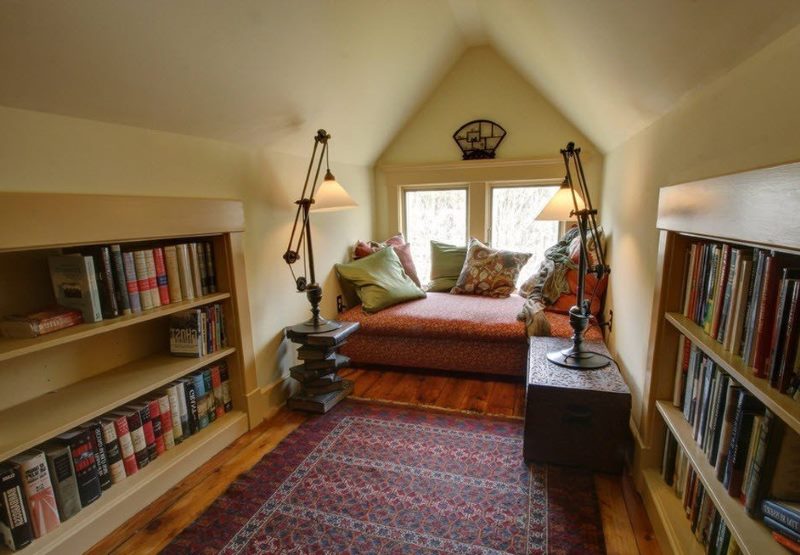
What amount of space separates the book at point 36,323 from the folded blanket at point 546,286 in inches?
94.5

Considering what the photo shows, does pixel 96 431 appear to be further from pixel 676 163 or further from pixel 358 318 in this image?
pixel 676 163

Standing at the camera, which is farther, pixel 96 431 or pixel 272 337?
pixel 272 337

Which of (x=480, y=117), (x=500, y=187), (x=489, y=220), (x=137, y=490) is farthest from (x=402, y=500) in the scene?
(x=480, y=117)

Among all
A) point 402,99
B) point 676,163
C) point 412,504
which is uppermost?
point 402,99

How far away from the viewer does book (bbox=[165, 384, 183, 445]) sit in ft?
6.26

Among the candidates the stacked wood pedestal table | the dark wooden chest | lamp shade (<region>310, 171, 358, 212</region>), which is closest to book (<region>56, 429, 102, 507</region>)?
the stacked wood pedestal table

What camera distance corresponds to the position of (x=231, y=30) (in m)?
1.56

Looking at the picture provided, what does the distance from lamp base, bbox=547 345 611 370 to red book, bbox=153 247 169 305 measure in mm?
1938

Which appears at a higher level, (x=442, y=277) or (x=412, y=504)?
(x=442, y=277)

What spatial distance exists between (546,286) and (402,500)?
1877mm

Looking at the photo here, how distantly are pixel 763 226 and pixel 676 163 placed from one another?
0.76 metres

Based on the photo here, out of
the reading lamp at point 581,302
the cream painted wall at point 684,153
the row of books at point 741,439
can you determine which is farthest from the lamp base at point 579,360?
the row of books at point 741,439

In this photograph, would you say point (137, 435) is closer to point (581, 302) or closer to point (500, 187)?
point (581, 302)

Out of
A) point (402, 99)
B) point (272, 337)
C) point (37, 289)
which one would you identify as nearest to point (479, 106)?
point (402, 99)
